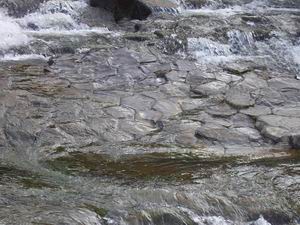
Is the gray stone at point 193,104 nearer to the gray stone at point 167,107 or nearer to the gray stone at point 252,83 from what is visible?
the gray stone at point 167,107

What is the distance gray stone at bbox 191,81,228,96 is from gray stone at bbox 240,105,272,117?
0.68 metres

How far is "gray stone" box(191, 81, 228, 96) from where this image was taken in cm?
740

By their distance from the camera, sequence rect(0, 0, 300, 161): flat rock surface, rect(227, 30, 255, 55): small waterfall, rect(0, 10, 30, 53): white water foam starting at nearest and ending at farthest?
rect(0, 0, 300, 161): flat rock surface → rect(0, 10, 30, 53): white water foam → rect(227, 30, 255, 55): small waterfall

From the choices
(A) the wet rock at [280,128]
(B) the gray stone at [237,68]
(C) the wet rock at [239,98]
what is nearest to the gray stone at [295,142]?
(A) the wet rock at [280,128]

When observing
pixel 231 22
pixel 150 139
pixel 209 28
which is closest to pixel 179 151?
pixel 150 139

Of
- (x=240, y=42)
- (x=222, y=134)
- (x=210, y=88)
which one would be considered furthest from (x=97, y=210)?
(x=240, y=42)

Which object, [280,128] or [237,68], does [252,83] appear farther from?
[280,128]

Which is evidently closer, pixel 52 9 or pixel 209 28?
pixel 209 28

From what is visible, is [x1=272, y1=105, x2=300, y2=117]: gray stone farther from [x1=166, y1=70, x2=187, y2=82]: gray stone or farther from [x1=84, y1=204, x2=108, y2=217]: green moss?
[x1=84, y1=204, x2=108, y2=217]: green moss

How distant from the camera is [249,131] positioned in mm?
6246

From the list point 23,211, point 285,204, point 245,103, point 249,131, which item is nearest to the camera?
point 23,211

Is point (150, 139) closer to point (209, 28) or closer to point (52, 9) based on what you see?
point (209, 28)

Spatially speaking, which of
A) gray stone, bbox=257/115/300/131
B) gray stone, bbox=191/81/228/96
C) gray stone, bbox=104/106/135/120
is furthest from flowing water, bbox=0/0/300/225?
gray stone, bbox=191/81/228/96

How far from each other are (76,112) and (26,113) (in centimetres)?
62
